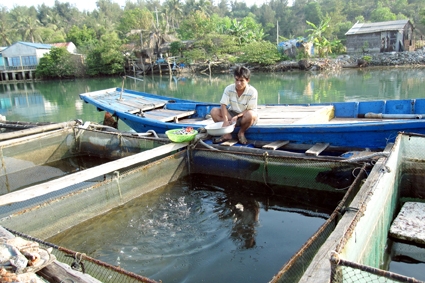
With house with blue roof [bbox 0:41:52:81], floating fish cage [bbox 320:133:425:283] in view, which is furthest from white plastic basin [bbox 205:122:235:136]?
house with blue roof [bbox 0:41:52:81]

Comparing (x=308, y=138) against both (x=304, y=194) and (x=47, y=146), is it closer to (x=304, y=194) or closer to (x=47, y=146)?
(x=304, y=194)

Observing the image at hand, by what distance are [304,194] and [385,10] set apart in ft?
144

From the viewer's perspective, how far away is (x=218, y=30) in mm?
39000

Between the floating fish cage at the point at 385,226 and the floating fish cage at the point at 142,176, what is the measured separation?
0.27 m

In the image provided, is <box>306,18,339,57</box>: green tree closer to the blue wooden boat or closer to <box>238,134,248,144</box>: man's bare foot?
the blue wooden boat

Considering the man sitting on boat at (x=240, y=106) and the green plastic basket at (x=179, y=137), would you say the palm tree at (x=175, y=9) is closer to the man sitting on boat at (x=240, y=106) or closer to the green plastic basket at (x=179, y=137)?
the man sitting on boat at (x=240, y=106)

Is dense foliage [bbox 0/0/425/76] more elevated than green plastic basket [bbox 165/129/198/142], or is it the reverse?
dense foliage [bbox 0/0/425/76]

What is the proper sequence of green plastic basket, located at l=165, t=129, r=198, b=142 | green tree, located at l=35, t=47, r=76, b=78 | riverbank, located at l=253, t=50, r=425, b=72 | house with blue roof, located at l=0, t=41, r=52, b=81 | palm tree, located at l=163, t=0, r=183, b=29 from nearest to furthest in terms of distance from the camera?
green plastic basket, located at l=165, t=129, r=198, b=142 → riverbank, located at l=253, t=50, r=425, b=72 → green tree, located at l=35, t=47, r=76, b=78 → house with blue roof, located at l=0, t=41, r=52, b=81 → palm tree, located at l=163, t=0, r=183, b=29

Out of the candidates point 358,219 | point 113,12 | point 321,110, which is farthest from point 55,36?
point 358,219

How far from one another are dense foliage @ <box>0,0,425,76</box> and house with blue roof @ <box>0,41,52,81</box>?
2.60 m

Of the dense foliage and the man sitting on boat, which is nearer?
the man sitting on boat

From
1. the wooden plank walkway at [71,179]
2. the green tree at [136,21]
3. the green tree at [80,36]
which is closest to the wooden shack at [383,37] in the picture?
the green tree at [136,21]

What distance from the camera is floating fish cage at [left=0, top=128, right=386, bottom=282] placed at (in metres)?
3.93

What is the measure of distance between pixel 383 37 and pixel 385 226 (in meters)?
33.3
